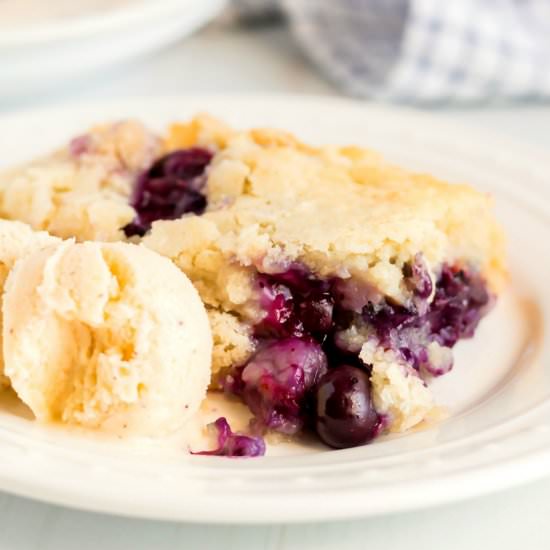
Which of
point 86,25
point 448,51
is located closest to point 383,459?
point 86,25

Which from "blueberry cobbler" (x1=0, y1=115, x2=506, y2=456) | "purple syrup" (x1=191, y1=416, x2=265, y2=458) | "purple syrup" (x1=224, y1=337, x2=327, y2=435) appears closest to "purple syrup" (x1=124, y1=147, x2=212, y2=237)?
"blueberry cobbler" (x1=0, y1=115, x2=506, y2=456)

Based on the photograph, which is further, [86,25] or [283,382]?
[86,25]

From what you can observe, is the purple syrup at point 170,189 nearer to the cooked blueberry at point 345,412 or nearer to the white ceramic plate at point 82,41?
the cooked blueberry at point 345,412

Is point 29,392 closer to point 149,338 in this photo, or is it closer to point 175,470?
point 149,338

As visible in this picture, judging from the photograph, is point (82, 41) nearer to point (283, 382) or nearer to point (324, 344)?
point (324, 344)

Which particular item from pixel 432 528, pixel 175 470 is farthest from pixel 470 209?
pixel 175 470

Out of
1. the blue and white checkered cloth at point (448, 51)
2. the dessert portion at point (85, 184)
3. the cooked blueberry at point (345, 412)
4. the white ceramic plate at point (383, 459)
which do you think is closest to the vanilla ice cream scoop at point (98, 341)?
the white ceramic plate at point (383, 459)
